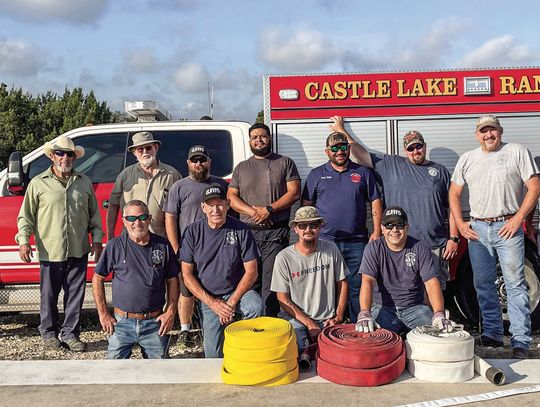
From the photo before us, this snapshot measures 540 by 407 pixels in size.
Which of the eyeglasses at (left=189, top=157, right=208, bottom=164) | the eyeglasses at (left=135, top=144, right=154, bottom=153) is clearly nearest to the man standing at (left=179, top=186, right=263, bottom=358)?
the eyeglasses at (left=189, top=157, right=208, bottom=164)

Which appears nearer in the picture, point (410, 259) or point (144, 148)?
point (410, 259)

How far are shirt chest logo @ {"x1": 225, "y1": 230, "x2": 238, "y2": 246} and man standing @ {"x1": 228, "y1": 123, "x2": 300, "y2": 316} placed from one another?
0.54 meters

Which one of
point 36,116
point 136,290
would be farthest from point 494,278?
point 36,116

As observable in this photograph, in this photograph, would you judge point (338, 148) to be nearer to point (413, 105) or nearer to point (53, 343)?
point (413, 105)

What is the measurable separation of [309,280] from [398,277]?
631mm

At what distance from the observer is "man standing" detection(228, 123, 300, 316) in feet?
15.0

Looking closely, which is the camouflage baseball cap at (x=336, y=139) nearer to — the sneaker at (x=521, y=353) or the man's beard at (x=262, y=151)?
the man's beard at (x=262, y=151)

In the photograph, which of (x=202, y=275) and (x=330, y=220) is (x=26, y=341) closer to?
(x=202, y=275)

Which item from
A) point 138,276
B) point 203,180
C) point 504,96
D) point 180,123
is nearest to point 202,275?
point 138,276

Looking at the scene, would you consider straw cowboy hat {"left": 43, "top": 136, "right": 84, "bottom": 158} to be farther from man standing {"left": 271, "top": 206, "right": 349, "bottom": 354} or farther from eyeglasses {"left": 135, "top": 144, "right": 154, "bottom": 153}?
man standing {"left": 271, "top": 206, "right": 349, "bottom": 354}

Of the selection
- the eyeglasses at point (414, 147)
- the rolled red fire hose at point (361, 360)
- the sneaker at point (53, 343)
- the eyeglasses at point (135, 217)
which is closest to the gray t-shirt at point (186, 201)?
the eyeglasses at point (135, 217)

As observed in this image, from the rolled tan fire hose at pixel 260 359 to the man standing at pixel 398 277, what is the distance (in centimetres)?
87

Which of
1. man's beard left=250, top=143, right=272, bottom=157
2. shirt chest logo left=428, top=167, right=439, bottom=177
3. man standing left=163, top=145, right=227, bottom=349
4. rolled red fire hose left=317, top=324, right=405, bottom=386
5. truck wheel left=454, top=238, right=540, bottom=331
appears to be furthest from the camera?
truck wheel left=454, top=238, right=540, bottom=331

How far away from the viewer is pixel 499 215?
4211mm
